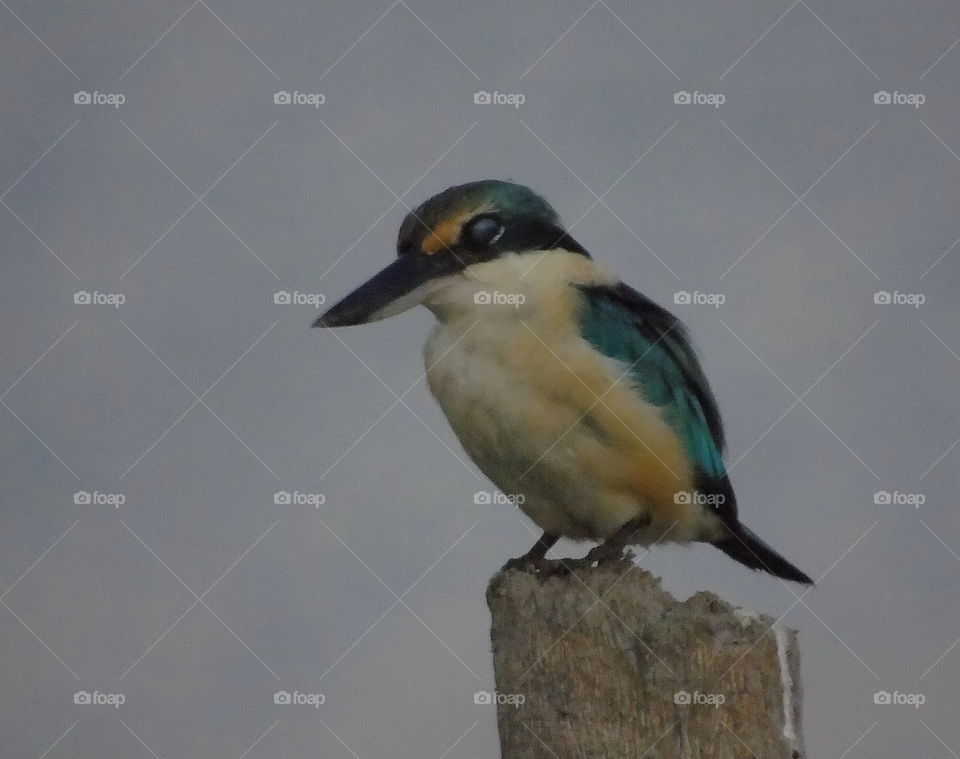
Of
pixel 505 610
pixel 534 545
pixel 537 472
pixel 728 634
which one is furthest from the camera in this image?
pixel 534 545

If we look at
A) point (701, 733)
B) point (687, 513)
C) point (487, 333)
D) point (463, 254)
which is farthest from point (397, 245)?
point (701, 733)

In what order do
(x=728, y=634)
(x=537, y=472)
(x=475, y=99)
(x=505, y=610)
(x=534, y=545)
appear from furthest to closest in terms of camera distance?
(x=475, y=99)
(x=534, y=545)
(x=537, y=472)
(x=505, y=610)
(x=728, y=634)

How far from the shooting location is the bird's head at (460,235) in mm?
2211

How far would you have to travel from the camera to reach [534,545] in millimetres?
2277

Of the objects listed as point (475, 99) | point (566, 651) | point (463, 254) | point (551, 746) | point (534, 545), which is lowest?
point (551, 746)

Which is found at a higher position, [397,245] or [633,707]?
[397,245]

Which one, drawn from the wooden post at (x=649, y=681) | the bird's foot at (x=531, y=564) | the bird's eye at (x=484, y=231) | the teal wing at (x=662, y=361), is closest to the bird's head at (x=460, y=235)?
the bird's eye at (x=484, y=231)

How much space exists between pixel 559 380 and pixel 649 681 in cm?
65

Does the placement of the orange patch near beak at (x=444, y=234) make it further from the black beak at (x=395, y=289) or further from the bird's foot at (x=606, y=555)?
the bird's foot at (x=606, y=555)

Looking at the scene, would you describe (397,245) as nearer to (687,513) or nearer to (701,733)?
(687,513)

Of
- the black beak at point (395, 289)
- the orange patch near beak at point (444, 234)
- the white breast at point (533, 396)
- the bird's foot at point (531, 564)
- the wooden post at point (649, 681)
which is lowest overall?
the wooden post at point (649, 681)

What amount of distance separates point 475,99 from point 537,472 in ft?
2.95

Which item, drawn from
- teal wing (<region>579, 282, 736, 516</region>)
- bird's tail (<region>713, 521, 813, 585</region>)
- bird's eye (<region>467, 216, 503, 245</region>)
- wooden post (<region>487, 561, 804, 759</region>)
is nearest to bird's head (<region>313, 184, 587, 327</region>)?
bird's eye (<region>467, 216, 503, 245</region>)

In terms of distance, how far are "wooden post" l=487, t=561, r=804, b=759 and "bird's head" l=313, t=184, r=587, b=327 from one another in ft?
2.46
